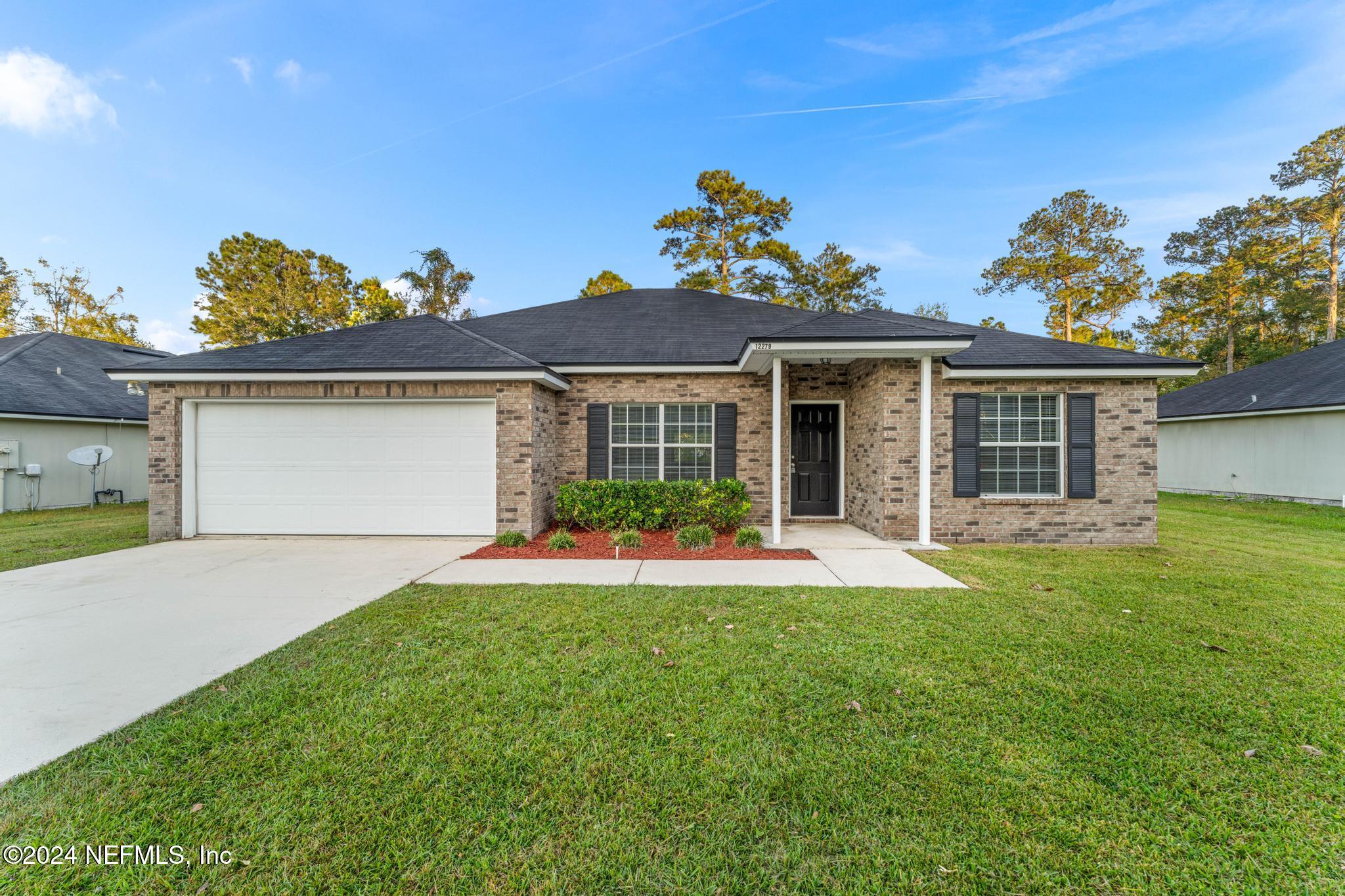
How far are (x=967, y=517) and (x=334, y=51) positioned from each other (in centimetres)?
1502

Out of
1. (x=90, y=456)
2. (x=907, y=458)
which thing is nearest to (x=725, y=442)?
(x=907, y=458)

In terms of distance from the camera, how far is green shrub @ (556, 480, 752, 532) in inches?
315

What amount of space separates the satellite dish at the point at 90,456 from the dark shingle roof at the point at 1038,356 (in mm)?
15926

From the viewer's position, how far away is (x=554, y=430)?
8.75 m

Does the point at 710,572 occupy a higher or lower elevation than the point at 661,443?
lower

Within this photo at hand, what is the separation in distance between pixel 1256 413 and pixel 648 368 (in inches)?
646

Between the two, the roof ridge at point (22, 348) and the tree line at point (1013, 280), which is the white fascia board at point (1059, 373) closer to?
the tree line at point (1013, 280)

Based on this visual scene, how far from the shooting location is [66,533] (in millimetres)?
8094

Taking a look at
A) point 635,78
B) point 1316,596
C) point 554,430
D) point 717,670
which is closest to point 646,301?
point 554,430

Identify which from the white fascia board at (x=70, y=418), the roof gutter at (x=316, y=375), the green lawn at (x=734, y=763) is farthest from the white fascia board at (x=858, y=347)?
the white fascia board at (x=70, y=418)

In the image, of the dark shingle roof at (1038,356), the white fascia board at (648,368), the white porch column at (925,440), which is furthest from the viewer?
the white fascia board at (648,368)

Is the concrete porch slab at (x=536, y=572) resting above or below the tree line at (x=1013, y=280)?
below

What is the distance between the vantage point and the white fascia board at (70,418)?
10.8m

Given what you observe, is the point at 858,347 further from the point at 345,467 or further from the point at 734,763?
the point at 345,467
